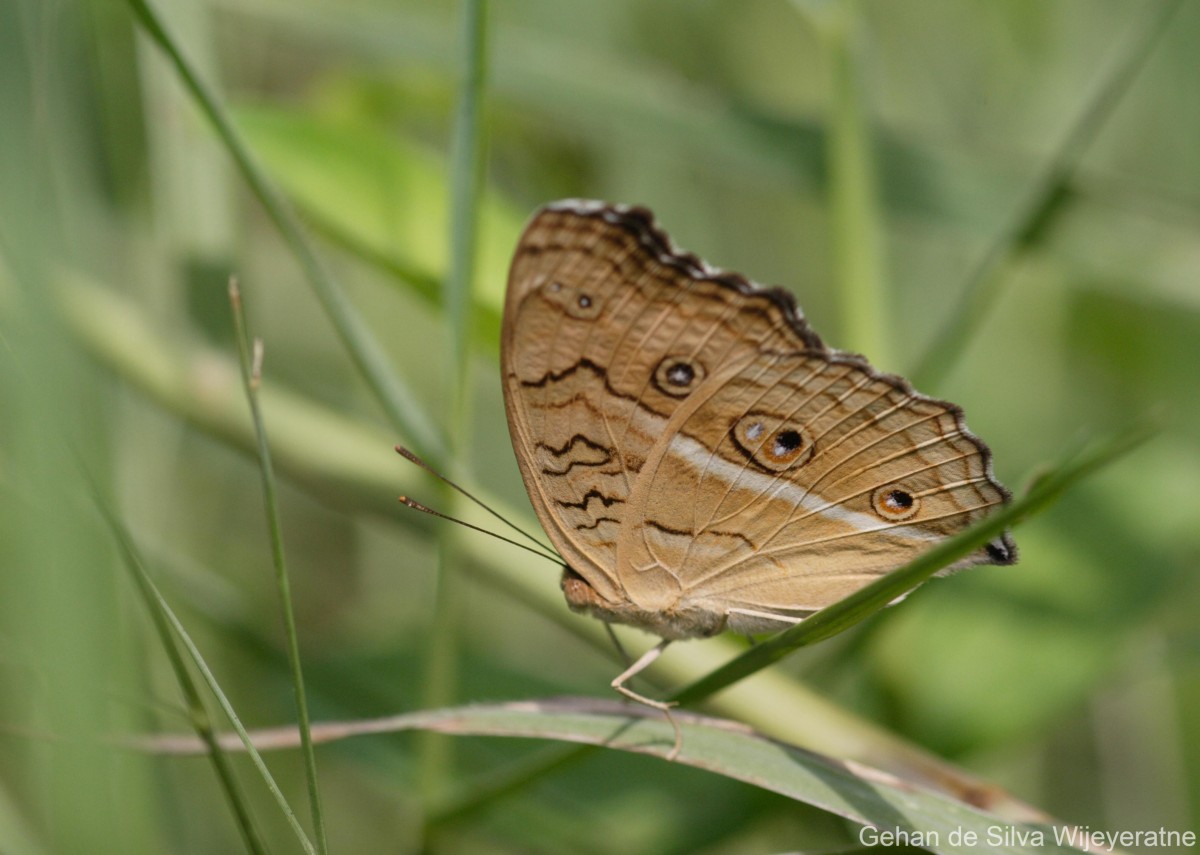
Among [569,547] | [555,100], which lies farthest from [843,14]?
[569,547]

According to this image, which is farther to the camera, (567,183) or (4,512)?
(567,183)

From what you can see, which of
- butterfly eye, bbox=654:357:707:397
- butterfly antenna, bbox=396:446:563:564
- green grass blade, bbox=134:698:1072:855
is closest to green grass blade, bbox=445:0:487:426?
butterfly antenna, bbox=396:446:563:564

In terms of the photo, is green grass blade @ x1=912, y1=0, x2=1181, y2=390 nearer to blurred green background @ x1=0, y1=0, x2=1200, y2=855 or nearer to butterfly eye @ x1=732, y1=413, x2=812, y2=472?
blurred green background @ x1=0, y1=0, x2=1200, y2=855

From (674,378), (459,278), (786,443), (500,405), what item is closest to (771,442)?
(786,443)

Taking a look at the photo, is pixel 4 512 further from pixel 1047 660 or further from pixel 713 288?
pixel 1047 660

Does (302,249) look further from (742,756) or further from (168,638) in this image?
(742,756)

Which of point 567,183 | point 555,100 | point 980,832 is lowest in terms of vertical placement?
point 980,832

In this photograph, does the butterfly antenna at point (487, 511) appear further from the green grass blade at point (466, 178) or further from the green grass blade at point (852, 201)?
the green grass blade at point (852, 201)

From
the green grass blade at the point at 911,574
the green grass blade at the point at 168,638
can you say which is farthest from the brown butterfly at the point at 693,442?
the green grass blade at the point at 168,638
